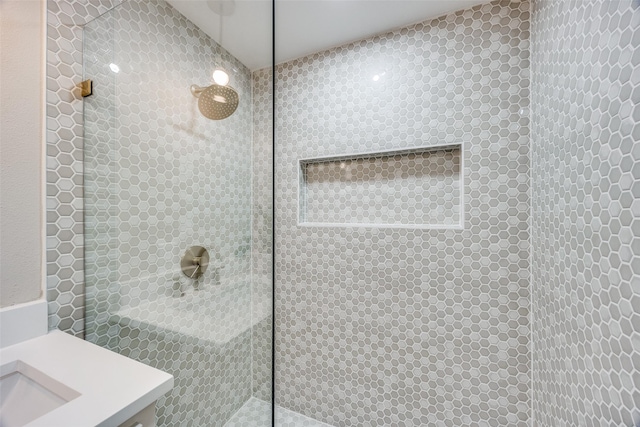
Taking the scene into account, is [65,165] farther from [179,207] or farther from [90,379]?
[90,379]

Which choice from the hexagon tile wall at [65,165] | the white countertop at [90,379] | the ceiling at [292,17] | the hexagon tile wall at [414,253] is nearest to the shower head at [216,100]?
the ceiling at [292,17]

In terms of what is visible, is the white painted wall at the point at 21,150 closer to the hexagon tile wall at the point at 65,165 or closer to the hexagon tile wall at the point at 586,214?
the hexagon tile wall at the point at 65,165

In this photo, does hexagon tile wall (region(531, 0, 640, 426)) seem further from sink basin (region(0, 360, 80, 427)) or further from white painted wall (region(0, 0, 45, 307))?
white painted wall (region(0, 0, 45, 307))

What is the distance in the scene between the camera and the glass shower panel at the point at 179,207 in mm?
867

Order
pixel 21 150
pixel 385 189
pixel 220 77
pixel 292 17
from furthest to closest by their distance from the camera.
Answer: pixel 385 189 < pixel 292 17 < pixel 220 77 < pixel 21 150

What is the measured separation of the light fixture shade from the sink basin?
1082 mm

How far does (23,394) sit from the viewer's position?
58 centimetres

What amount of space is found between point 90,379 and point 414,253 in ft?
4.18

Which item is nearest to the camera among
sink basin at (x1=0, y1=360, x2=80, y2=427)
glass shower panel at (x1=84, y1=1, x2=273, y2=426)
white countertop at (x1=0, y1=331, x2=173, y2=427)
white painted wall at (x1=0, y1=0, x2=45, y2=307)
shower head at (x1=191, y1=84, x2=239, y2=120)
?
white countertop at (x1=0, y1=331, x2=173, y2=427)

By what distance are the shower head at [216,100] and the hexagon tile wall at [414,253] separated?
0.55 metres

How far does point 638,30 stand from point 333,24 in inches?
46.1

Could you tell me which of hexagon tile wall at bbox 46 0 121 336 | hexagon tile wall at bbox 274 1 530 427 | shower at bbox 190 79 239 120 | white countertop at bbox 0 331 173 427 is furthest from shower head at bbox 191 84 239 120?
white countertop at bbox 0 331 173 427

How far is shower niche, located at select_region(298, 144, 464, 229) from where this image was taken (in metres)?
1.28

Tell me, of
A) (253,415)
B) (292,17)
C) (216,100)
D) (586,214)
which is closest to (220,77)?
(216,100)
